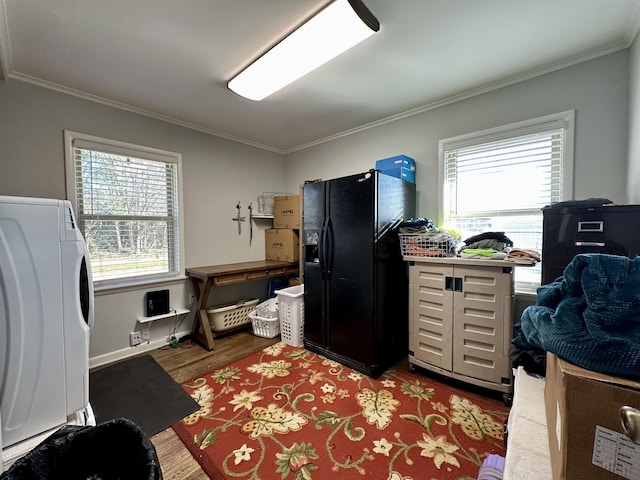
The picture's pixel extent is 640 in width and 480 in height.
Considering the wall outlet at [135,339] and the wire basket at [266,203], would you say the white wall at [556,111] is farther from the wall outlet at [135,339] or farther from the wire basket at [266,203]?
the wall outlet at [135,339]

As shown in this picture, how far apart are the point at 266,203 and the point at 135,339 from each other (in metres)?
2.23

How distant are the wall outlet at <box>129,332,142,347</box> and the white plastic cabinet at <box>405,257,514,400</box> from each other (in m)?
2.70

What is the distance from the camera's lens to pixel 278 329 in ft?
10.1

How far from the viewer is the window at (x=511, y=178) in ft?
6.60

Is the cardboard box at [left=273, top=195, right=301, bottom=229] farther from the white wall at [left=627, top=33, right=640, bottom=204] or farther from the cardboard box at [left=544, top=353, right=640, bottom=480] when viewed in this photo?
the cardboard box at [left=544, top=353, right=640, bottom=480]

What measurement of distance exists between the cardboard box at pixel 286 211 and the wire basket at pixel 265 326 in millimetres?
1228

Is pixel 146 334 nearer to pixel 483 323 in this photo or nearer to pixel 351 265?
pixel 351 265

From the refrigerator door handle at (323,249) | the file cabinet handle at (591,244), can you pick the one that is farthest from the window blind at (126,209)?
the file cabinet handle at (591,244)

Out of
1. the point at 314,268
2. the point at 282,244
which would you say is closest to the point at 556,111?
the point at 314,268

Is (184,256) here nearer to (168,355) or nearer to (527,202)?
(168,355)

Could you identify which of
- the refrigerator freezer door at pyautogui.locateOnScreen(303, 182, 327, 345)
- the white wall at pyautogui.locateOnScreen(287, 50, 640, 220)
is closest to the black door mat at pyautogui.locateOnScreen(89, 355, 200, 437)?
the refrigerator freezer door at pyautogui.locateOnScreen(303, 182, 327, 345)

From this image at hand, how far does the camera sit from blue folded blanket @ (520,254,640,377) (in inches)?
19.3

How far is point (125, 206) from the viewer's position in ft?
8.55

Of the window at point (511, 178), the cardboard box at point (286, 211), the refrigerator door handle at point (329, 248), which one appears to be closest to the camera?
the window at point (511, 178)
